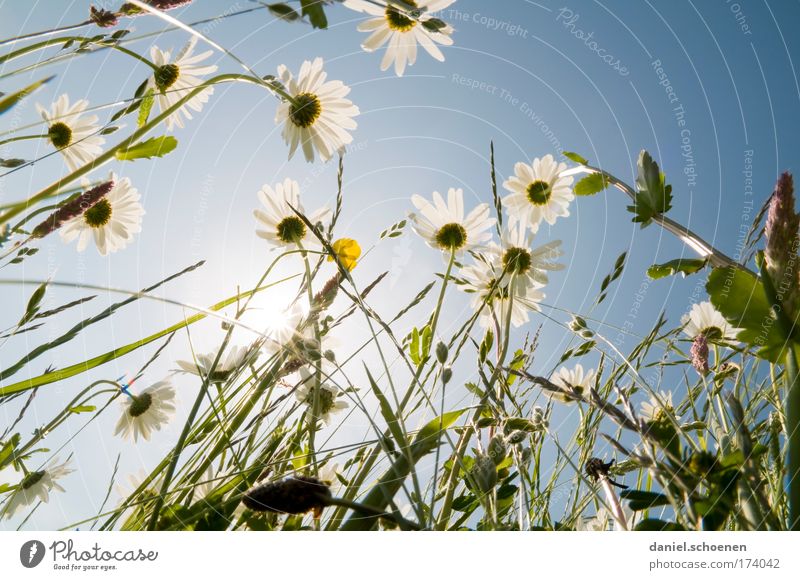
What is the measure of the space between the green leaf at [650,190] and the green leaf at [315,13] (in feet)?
1.03

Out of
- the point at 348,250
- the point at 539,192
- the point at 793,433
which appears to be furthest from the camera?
the point at 539,192

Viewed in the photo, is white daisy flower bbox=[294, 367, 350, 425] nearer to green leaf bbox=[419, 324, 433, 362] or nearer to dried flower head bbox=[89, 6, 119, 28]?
green leaf bbox=[419, 324, 433, 362]

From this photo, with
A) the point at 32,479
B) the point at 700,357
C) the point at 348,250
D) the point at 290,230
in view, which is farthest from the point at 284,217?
the point at 700,357

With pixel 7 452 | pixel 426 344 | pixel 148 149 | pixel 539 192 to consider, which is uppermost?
pixel 539 192

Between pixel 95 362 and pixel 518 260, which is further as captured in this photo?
pixel 518 260

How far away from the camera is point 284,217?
747mm

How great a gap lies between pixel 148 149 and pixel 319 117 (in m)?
0.27

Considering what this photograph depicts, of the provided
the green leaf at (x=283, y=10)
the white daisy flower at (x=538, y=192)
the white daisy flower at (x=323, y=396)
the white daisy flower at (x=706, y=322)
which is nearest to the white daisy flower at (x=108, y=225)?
the white daisy flower at (x=323, y=396)

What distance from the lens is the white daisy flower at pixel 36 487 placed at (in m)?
0.60

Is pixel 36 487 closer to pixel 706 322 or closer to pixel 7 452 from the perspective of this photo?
pixel 7 452

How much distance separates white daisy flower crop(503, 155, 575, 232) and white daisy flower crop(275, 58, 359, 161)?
314 mm

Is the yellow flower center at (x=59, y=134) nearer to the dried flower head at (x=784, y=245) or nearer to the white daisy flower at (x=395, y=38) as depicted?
the white daisy flower at (x=395, y=38)
